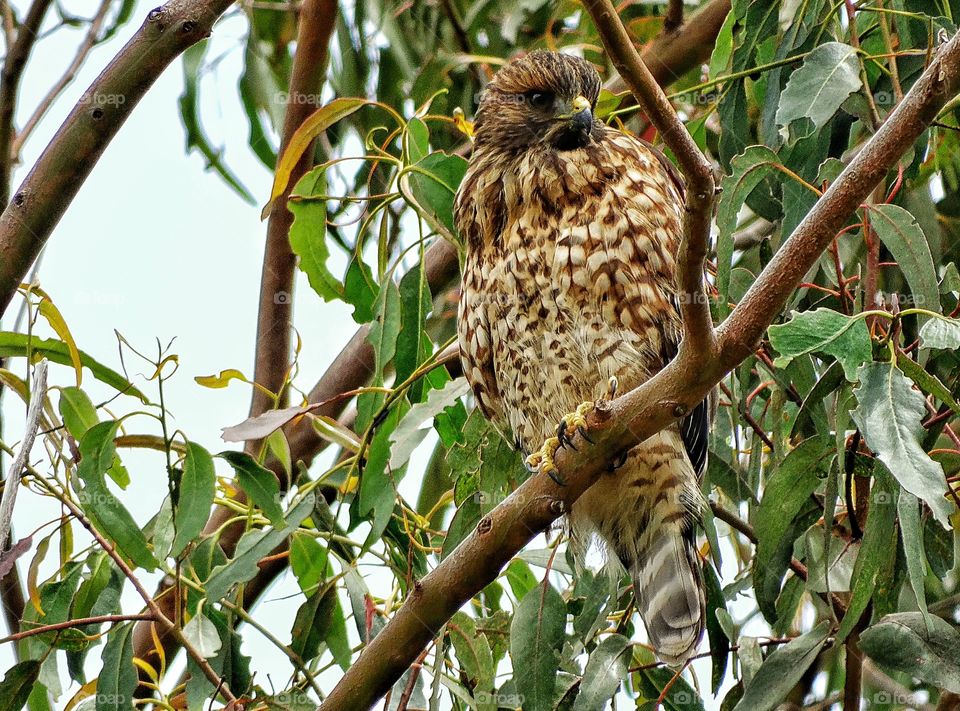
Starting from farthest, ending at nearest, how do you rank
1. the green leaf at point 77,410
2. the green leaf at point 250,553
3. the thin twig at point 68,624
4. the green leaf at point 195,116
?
the green leaf at point 195,116
the green leaf at point 77,410
the green leaf at point 250,553
the thin twig at point 68,624

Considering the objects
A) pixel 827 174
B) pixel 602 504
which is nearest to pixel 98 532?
pixel 602 504

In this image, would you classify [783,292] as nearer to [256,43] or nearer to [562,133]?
[562,133]

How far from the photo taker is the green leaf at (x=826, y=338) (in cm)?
183

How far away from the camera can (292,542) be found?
2.65 m

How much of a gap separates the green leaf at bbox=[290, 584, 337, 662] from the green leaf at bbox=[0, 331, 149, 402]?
624 mm

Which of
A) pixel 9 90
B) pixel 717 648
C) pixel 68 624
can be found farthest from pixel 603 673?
pixel 9 90

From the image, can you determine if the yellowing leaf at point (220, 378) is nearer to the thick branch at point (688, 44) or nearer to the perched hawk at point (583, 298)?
the perched hawk at point (583, 298)

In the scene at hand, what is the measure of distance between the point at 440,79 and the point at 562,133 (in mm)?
862

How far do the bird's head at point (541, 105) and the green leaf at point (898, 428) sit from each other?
3.30ft

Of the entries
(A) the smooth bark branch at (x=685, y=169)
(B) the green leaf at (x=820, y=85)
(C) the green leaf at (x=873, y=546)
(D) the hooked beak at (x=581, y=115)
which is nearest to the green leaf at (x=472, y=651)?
(C) the green leaf at (x=873, y=546)

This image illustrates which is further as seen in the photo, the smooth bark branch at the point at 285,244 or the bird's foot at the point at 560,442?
the smooth bark branch at the point at 285,244

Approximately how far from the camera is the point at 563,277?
8.56 feet

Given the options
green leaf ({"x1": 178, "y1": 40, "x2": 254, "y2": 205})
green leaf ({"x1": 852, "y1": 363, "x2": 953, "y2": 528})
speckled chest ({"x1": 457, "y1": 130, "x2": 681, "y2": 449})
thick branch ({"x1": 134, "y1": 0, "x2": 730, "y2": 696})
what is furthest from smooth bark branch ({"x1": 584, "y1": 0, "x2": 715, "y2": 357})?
green leaf ({"x1": 178, "y1": 40, "x2": 254, "y2": 205})

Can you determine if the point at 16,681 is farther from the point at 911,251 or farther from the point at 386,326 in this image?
the point at 911,251
